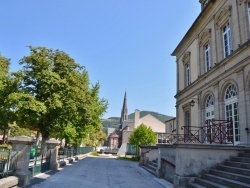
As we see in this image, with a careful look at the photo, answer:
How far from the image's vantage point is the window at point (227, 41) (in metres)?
14.5

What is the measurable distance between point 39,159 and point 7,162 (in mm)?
3862

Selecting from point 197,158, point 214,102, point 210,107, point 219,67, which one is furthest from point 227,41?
point 197,158

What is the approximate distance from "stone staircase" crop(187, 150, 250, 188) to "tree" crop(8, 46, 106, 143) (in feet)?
41.4

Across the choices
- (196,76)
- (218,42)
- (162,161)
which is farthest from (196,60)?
(162,161)

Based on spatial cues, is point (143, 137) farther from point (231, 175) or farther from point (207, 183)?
point (231, 175)

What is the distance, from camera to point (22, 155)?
9258 mm

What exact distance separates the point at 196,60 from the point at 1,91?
1590cm

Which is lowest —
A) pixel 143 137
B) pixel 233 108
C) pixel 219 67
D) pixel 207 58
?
pixel 143 137

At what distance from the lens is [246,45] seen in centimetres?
1204

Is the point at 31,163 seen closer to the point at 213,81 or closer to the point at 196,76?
the point at 213,81

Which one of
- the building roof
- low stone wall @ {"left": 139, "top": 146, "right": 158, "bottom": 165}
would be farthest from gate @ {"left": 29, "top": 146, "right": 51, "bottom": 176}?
the building roof

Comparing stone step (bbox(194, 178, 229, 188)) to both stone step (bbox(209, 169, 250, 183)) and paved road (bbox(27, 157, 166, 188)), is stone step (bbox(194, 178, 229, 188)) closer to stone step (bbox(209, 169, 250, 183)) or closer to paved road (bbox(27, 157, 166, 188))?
stone step (bbox(209, 169, 250, 183))

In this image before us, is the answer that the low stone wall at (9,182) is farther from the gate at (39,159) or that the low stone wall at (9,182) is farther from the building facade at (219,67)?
the building facade at (219,67)

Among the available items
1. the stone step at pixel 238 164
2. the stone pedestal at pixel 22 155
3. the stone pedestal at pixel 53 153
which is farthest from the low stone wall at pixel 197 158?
the stone pedestal at pixel 53 153
